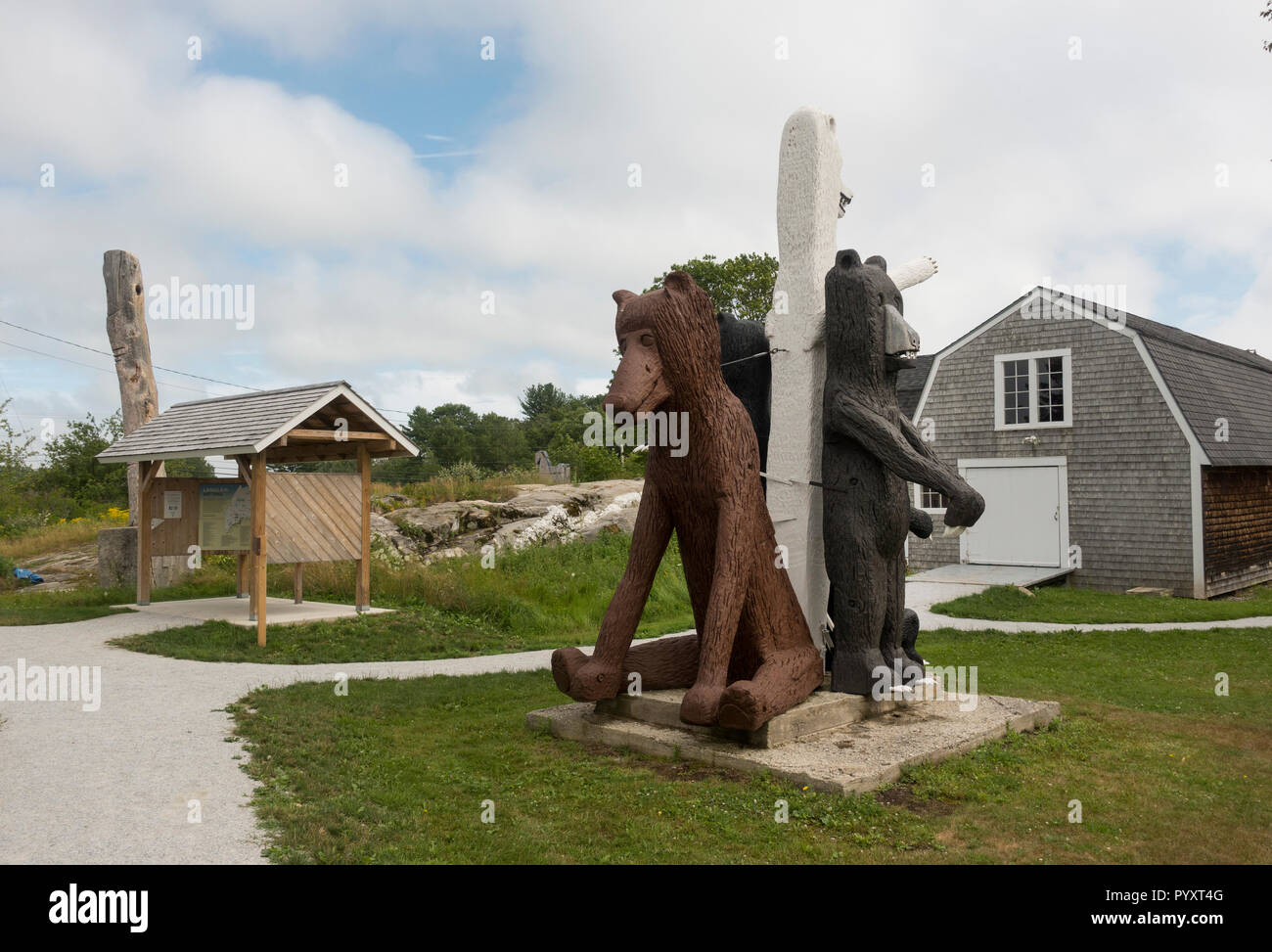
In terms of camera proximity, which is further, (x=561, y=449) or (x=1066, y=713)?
(x=561, y=449)

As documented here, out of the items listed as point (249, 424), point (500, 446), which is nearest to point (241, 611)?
point (249, 424)

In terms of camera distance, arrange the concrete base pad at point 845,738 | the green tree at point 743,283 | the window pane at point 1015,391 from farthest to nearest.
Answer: the green tree at point 743,283 < the window pane at point 1015,391 < the concrete base pad at point 845,738

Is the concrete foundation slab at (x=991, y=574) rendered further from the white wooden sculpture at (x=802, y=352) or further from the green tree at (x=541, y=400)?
the green tree at (x=541, y=400)

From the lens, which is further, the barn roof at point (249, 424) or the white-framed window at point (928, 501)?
the white-framed window at point (928, 501)

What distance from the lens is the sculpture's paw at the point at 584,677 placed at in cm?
544

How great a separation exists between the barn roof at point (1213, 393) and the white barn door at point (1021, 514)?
2.19 metres

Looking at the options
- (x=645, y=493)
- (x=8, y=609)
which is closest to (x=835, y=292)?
(x=645, y=493)

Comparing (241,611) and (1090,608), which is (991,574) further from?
(241,611)

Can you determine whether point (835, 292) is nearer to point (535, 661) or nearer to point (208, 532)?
point (535, 661)

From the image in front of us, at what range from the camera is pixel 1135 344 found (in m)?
15.3

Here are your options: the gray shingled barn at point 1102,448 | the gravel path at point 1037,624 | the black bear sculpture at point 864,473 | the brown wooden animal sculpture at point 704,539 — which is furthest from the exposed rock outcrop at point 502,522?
the black bear sculpture at point 864,473

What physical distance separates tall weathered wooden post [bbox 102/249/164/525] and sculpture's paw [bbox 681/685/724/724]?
13.0 metres
